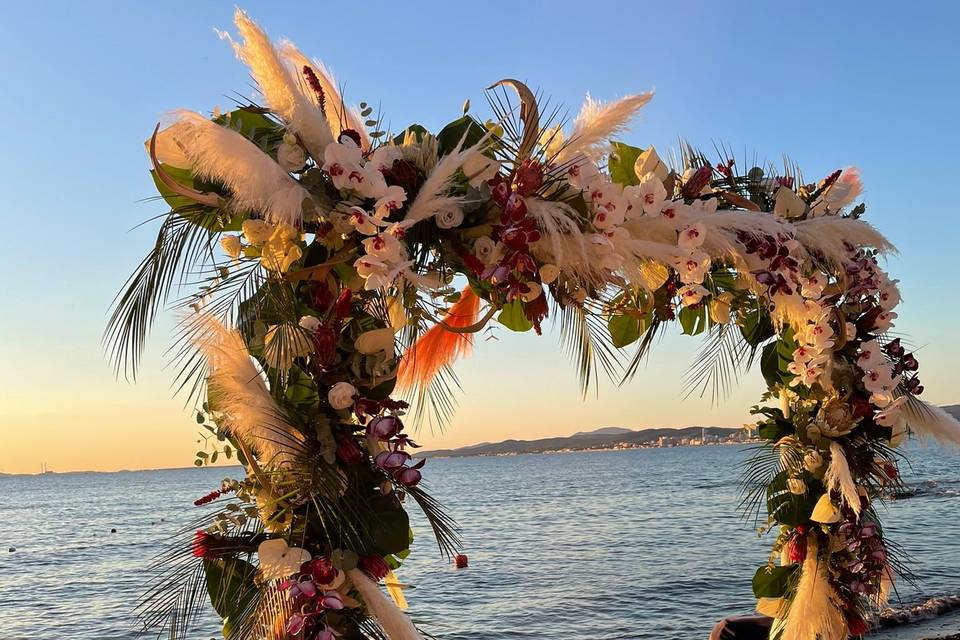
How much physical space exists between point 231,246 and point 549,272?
903 millimetres

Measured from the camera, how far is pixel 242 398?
1.94 metres

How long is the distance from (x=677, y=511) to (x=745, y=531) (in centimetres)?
673

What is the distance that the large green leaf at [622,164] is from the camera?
9.07 feet

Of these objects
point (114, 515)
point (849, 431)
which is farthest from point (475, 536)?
point (114, 515)

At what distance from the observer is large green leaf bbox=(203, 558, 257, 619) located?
202cm

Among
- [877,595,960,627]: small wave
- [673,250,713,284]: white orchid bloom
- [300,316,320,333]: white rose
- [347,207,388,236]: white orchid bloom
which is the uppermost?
[347,207,388,236]: white orchid bloom

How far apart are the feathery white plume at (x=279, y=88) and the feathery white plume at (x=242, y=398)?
544 millimetres

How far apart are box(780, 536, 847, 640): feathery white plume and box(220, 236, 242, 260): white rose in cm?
273

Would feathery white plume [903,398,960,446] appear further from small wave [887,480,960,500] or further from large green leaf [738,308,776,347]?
small wave [887,480,960,500]

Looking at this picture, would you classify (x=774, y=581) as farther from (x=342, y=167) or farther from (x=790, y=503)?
(x=342, y=167)

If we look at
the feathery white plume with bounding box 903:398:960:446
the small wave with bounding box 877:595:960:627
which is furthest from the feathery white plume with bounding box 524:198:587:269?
the small wave with bounding box 877:595:960:627

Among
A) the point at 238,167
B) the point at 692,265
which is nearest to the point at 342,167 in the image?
the point at 238,167

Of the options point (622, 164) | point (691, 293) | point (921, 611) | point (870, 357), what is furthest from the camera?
point (921, 611)

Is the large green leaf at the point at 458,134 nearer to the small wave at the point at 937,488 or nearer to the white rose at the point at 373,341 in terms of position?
the white rose at the point at 373,341
